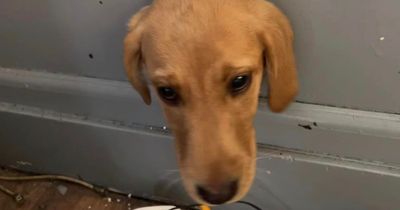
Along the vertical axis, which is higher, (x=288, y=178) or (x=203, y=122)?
(x=203, y=122)

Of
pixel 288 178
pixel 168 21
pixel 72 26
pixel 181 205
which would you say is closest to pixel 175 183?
pixel 181 205

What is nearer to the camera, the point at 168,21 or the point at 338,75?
the point at 168,21

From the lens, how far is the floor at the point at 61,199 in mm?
1586

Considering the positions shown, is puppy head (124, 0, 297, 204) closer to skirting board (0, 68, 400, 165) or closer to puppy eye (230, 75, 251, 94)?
puppy eye (230, 75, 251, 94)

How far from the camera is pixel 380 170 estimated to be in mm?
1240

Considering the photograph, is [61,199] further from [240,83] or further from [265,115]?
[240,83]

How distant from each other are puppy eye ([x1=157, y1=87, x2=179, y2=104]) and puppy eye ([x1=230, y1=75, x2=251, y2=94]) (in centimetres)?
9

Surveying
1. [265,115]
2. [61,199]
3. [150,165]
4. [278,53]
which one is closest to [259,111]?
[265,115]

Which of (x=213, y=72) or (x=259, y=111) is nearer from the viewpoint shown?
(x=213, y=72)

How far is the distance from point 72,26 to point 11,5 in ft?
0.47

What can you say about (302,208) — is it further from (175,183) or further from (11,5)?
(11,5)

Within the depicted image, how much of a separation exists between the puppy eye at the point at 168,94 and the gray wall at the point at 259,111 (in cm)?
21

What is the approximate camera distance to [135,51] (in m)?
1.04

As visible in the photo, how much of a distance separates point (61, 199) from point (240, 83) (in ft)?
2.83
